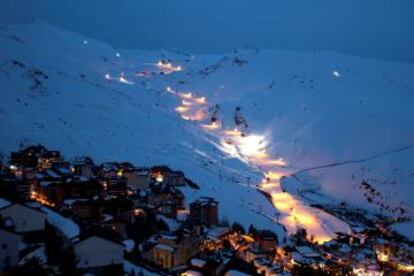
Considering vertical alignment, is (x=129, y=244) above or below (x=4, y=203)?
below

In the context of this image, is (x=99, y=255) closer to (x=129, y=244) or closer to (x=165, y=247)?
(x=165, y=247)

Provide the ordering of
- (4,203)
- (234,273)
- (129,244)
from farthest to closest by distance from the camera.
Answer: (129,244) → (234,273) → (4,203)

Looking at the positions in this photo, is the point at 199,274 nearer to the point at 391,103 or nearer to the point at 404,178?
the point at 404,178

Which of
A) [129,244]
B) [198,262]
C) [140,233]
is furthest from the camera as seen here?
[140,233]

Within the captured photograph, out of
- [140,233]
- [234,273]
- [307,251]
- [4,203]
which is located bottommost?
[234,273]

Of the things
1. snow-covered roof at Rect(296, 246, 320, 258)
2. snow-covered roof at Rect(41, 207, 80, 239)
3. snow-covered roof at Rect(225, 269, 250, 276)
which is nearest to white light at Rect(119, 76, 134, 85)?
snow-covered roof at Rect(296, 246, 320, 258)

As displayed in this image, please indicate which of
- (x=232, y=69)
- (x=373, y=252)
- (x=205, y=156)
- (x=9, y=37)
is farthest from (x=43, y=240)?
(x=232, y=69)

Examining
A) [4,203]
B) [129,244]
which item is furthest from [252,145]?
[4,203]
